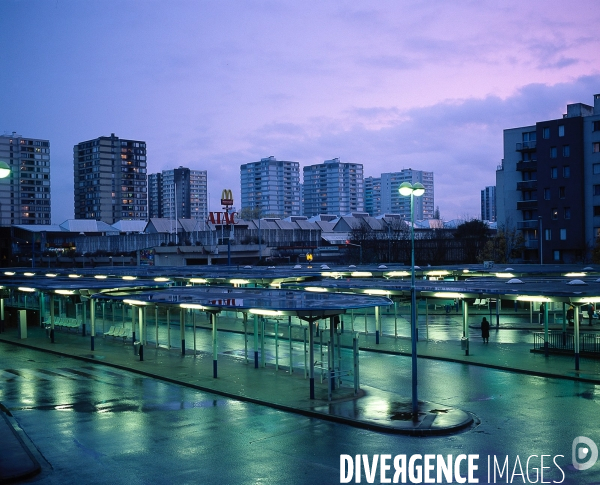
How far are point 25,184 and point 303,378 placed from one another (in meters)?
177

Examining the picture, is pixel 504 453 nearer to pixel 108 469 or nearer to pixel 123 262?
pixel 108 469

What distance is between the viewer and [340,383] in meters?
22.3

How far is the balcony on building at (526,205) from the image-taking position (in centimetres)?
7625

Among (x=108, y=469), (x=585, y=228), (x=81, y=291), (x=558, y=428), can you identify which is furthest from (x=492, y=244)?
(x=108, y=469)

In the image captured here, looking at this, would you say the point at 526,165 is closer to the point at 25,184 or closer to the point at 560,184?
the point at 560,184

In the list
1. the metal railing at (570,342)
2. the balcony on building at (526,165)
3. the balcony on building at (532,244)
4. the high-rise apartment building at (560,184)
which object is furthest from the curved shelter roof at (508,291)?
the balcony on building at (526,165)

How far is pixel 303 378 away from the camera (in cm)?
2405

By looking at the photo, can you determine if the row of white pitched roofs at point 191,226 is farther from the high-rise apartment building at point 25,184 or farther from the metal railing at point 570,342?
the metal railing at point 570,342

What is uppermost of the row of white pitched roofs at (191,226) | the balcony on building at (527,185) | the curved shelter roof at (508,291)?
the balcony on building at (527,185)

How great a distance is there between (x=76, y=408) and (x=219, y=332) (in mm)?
20322

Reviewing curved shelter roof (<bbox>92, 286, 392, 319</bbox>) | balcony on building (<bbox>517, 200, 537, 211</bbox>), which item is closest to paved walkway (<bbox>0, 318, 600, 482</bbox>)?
curved shelter roof (<bbox>92, 286, 392, 319</bbox>)

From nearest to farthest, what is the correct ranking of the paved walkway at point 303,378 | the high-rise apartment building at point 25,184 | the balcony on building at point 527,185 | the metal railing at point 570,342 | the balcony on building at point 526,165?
the paved walkway at point 303,378
the metal railing at point 570,342
the balcony on building at point 526,165
the balcony on building at point 527,185
the high-rise apartment building at point 25,184

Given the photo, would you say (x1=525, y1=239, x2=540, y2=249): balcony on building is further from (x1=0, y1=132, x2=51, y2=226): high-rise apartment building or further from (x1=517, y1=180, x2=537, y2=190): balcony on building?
(x1=0, y1=132, x2=51, y2=226): high-rise apartment building

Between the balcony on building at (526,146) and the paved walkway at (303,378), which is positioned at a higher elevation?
the balcony on building at (526,146)
